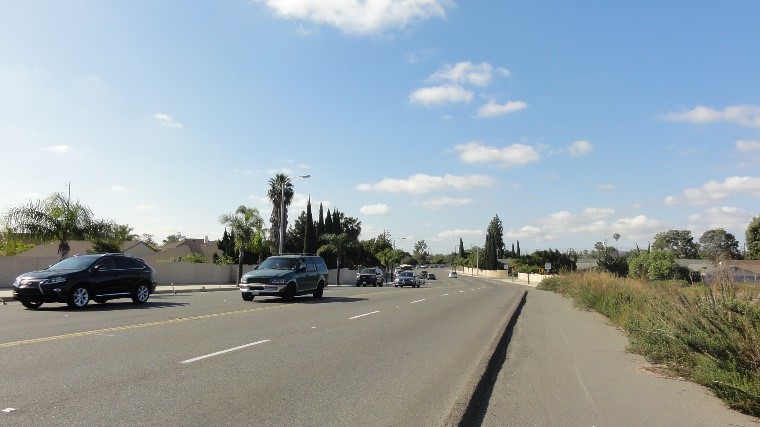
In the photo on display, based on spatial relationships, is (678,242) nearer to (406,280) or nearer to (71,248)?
(406,280)

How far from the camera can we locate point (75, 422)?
630 centimetres

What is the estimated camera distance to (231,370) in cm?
933

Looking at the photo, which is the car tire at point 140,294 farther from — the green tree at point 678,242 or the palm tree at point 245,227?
the green tree at point 678,242

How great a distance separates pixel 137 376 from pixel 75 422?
2.36m

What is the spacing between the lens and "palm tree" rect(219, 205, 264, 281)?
1975 inches

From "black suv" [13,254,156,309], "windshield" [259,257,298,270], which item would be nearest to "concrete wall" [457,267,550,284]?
"windshield" [259,257,298,270]

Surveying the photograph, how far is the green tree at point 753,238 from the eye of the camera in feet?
269

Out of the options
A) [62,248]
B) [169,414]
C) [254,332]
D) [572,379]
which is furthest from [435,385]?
[62,248]

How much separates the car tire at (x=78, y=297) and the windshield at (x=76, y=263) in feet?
2.40

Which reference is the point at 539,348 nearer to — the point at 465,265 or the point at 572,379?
the point at 572,379

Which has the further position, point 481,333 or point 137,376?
point 481,333

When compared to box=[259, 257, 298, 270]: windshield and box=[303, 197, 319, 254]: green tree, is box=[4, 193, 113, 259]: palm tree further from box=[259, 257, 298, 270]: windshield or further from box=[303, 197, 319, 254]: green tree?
box=[303, 197, 319, 254]: green tree

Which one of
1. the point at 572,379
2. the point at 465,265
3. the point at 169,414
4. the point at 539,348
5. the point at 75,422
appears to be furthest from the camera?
the point at 465,265

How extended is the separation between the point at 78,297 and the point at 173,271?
27.9 meters
